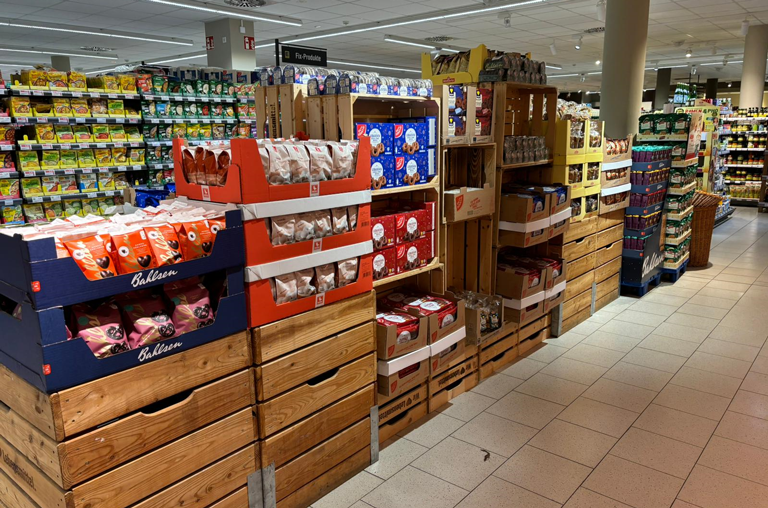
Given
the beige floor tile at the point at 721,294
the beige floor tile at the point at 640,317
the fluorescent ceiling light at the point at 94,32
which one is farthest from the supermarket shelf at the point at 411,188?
the fluorescent ceiling light at the point at 94,32

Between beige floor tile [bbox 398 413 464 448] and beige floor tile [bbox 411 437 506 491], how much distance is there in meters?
0.08

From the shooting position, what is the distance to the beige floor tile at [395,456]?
305cm

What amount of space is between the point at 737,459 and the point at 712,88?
2499 cm

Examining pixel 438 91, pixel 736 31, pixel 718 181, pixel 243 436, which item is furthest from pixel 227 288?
pixel 736 31

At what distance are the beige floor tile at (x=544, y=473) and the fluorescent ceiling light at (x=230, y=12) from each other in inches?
339

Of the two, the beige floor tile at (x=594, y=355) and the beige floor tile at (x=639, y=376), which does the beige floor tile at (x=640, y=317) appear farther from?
the beige floor tile at (x=639, y=376)

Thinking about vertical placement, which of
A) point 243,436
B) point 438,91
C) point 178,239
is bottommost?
point 243,436

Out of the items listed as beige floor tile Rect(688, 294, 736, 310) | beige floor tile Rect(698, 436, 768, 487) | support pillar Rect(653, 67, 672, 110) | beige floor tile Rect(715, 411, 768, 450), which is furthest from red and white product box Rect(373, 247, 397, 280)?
support pillar Rect(653, 67, 672, 110)

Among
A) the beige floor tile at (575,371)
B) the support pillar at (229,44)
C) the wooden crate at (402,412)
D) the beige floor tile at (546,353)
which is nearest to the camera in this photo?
the wooden crate at (402,412)

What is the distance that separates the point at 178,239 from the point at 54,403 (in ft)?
2.29

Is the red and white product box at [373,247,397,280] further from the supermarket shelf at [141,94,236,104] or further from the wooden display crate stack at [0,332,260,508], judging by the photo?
the supermarket shelf at [141,94,236,104]

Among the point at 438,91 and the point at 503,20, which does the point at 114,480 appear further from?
the point at 503,20

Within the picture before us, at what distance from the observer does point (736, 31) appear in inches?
498

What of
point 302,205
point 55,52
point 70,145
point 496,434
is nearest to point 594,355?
point 496,434
